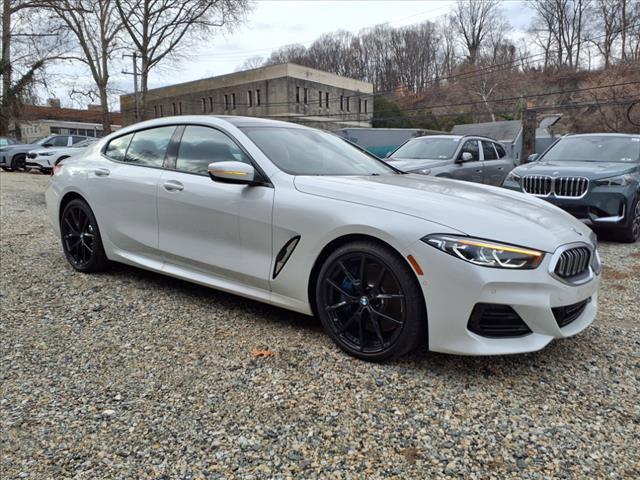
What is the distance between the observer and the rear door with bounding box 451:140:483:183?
8.43 metres

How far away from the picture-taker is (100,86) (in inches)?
1315

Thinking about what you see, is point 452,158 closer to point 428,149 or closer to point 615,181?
point 428,149

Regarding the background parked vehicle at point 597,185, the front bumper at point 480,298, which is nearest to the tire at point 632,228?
the background parked vehicle at point 597,185

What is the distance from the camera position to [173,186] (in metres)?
3.67

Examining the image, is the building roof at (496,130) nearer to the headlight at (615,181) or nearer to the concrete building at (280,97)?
the concrete building at (280,97)

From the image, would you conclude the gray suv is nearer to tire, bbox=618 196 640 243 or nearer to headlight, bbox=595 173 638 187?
headlight, bbox=595 173 638 187

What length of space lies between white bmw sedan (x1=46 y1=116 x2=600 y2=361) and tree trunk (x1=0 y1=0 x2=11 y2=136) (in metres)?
34.3

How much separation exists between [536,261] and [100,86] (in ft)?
120

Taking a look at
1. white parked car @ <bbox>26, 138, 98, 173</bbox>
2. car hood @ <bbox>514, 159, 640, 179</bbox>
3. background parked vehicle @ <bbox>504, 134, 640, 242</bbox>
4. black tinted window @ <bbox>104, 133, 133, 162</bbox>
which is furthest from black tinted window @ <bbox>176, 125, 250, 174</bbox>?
white parked car @ <bbox>26, 138, 98, 173</bbox>

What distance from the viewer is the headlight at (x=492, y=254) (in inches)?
97.0

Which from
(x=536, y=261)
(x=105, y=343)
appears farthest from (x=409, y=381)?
(x=105, y=343)

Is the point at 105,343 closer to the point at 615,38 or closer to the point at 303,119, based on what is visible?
the point at 303,119

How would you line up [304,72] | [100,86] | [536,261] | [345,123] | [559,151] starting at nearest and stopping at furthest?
1. [536,261]
2. [559,151]
3. [100,86]
4. [304,72]
5. [345,123]

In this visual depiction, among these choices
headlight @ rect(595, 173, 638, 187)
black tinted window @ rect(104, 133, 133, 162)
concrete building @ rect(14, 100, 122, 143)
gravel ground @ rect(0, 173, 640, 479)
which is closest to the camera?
gravel ground @ rect(0, 173, 640, 479)
